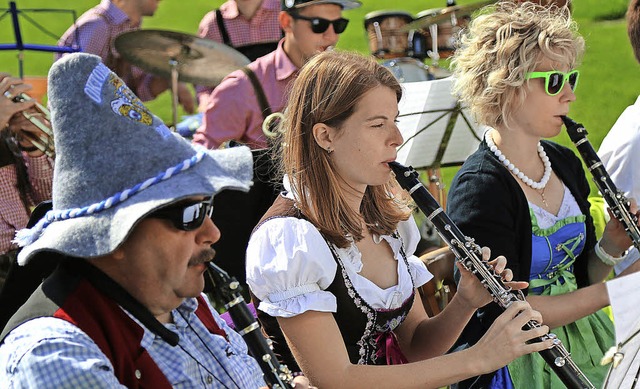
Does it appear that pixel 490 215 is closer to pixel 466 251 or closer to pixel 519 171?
pixel 519 171

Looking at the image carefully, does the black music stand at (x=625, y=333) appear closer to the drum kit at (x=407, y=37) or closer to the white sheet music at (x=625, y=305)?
the white sheet music at (x=625, y=305)

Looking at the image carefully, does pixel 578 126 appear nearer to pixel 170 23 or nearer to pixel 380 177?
pixel 380 177

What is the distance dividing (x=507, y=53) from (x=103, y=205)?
196 cm

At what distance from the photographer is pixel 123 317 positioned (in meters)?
2.17

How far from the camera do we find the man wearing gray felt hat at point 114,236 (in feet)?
6.72

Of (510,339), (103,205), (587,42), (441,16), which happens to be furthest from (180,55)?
(103,205)

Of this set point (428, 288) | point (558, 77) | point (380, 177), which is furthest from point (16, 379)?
point (558, 77)

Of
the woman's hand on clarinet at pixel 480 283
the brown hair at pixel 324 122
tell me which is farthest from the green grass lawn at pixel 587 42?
the brown hair at pixel 324 122

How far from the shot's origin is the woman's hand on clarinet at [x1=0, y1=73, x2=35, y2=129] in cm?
420

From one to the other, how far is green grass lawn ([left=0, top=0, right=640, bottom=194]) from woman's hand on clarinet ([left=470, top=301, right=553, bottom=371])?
5234mm

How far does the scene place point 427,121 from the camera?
4691 millimetres

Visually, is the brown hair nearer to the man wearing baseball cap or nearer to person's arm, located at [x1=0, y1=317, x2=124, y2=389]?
person's arm, located at [x1=0, y1=317, x2=124, y2=389]

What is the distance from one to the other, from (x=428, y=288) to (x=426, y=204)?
73cm

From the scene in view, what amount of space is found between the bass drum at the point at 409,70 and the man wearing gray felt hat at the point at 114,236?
4.65 meters
